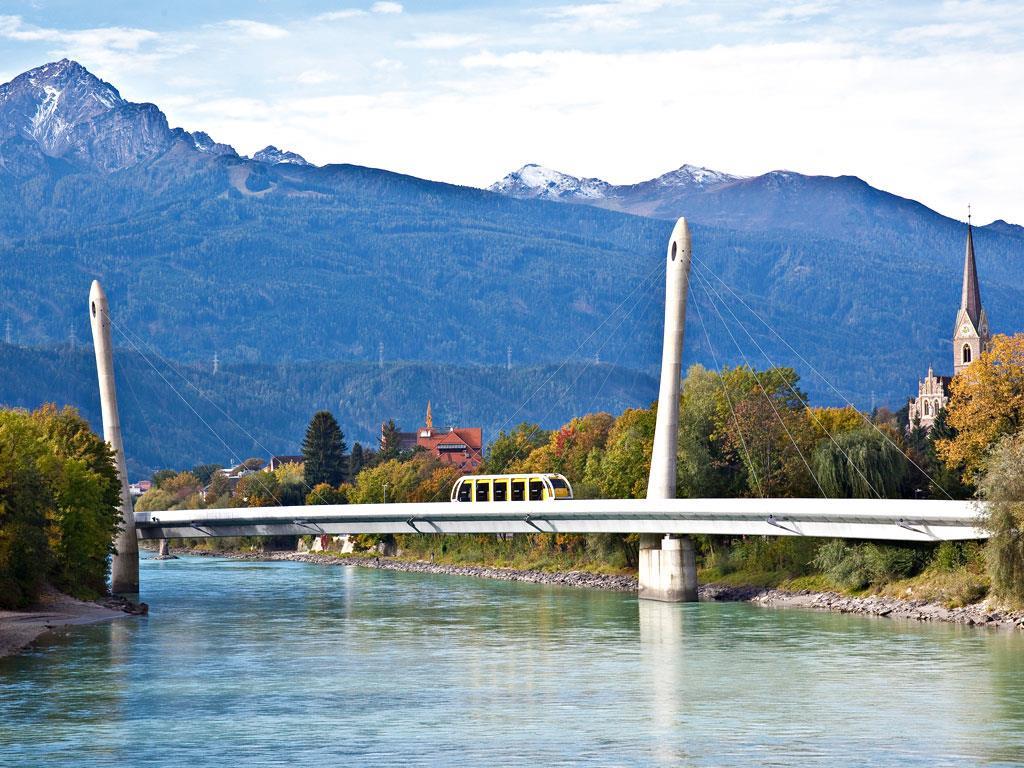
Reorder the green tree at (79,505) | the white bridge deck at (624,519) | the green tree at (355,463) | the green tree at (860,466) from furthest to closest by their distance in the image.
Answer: the green tree at (355,463) → the green tree at (860,466) → the green tree at (79,505) → the white bridge deck at (624,519)

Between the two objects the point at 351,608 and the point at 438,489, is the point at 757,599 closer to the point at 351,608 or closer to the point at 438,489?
the point at 351,608

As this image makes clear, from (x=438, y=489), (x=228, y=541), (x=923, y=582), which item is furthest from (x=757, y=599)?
(x=228, y=541)

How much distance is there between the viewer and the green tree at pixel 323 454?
185875 millimetres

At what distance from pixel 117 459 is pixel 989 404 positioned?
157ft

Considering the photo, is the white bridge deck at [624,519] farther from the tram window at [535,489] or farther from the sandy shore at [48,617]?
the sandy shore at [48,617]

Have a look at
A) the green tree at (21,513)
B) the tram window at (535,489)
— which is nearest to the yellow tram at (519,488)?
the tram window at (535,489)

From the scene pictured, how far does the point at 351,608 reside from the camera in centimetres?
8512

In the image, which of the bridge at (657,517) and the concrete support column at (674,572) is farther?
the concrete support column at (674,572)

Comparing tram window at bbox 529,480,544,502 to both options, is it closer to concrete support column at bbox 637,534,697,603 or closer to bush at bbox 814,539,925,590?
concrete support column at bbox 637,534,697,603

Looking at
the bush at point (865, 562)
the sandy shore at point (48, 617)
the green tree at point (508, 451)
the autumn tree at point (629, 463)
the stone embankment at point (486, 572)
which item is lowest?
the sandy shore at point (48, 617)

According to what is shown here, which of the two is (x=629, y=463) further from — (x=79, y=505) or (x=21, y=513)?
(x=21, y=513)

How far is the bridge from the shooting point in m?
68.4

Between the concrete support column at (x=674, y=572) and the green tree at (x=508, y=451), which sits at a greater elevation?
the green tree at (x=508, y=451)

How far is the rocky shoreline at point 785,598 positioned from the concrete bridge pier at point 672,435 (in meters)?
2.40
